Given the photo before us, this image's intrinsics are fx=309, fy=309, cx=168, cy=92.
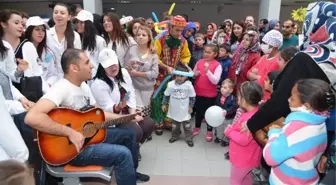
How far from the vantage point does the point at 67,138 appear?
6.76 ft

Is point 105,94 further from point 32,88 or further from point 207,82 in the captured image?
point 207,82

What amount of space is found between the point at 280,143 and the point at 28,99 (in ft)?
6.55

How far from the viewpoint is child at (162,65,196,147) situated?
365cm

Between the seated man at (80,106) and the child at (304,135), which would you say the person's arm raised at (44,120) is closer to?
the seated man at (80,106)

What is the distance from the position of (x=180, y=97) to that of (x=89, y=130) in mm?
1628

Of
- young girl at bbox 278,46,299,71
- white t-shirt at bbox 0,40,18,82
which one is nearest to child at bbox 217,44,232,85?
young girl at bbox 278,46,299,71

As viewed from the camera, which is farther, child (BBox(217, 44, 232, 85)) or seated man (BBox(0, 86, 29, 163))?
child (BBox(217, 44, 232, 85))

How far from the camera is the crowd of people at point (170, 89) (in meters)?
1.66

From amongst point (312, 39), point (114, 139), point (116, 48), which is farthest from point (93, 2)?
point (312, 39)

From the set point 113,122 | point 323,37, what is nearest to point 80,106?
point 113,122

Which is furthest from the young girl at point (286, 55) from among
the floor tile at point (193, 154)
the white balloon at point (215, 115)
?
the floor tile at point (193, 154)

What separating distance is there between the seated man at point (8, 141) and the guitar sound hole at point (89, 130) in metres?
0.56

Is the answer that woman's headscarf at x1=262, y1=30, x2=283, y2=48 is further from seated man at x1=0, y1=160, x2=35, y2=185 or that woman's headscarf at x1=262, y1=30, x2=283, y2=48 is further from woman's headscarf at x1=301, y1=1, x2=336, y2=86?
seated man at x1=0, y1=160, x2=35, y2=185

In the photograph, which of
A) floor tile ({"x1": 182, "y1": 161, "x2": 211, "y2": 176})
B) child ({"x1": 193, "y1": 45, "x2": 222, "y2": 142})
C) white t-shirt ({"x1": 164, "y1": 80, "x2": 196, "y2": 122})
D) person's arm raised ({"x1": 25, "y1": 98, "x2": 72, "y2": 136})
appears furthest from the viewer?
child ({"x1": 193, "y1": 45, "x2": 222, "y2": 142})
